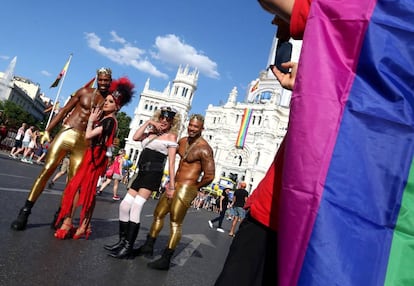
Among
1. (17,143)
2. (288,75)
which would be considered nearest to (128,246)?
(288,75)

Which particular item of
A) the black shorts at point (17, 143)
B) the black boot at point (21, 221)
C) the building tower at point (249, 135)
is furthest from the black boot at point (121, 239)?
the building tower at point (249, 135)

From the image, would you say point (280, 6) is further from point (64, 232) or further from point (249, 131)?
point (249, 131)

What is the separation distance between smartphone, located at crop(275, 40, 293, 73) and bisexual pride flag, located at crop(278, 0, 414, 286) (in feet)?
1.03

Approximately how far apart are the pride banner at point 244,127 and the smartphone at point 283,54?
66.3 metres

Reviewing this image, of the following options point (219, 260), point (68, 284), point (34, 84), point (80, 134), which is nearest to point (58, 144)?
point (80, 134)

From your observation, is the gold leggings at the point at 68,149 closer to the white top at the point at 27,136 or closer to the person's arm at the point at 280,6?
the person's arm at the point at 280,6

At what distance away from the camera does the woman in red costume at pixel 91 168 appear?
4.39m

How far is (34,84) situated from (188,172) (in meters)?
129

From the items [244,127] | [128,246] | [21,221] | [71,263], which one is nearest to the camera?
[71,263]

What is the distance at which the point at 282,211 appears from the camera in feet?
4.79

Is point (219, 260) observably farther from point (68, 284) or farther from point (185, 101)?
point (185, 101)

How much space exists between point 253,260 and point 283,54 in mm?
950

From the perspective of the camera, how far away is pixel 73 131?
465 cm

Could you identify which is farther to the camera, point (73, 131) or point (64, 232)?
point (73, 131)
